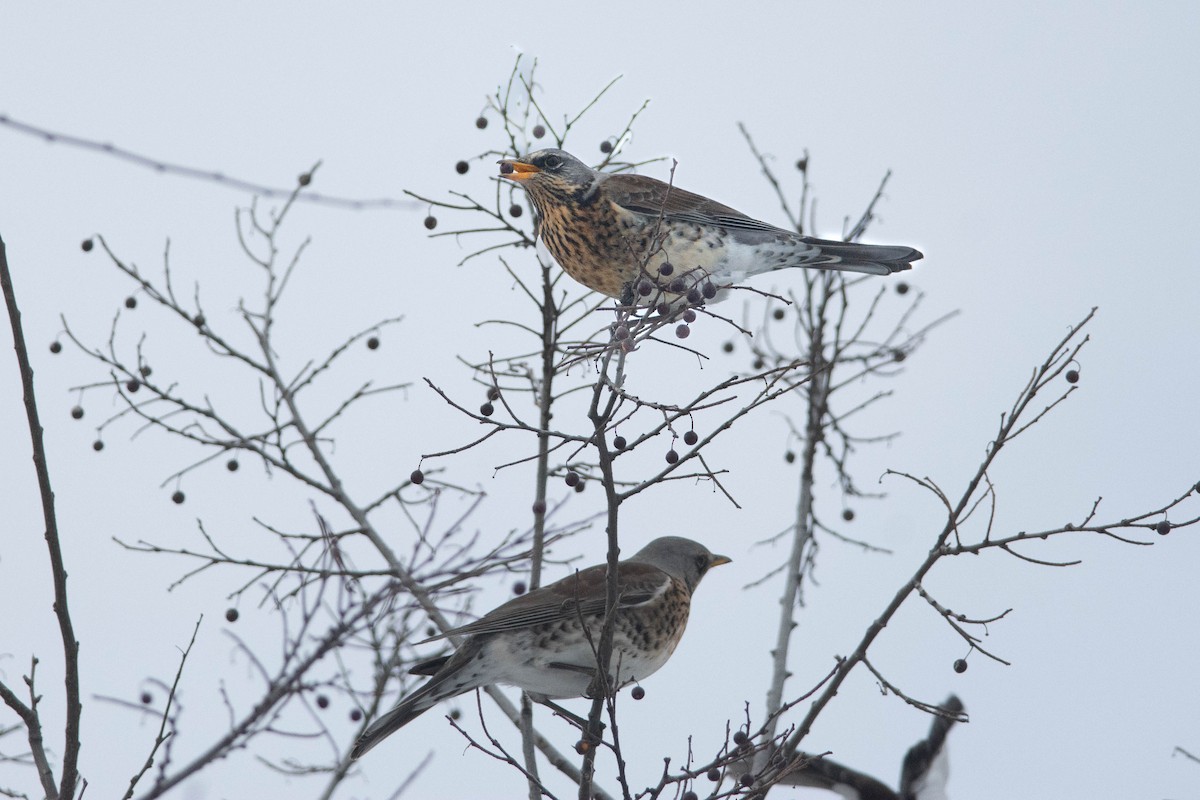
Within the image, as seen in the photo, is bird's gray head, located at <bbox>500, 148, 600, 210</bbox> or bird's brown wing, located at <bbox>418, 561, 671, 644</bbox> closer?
bird's brown wing, located at <bbox>418, 561, 671, 644</bbox>

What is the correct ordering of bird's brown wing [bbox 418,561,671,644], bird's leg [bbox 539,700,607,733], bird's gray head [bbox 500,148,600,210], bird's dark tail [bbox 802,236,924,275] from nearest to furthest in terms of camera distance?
1. bird's leg [bbox 539,700,607,733]
2. bird's brown wing [bbox 418,561,671,644]
3. bird's gray head [bbox 500,148,600,210]
4. bird's dark tail [bbox 802,236,924,275]

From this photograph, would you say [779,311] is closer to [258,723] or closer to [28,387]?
[258,723]

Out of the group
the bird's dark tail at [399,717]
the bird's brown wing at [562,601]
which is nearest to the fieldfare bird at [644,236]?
the bird's brown wing at [562,601]

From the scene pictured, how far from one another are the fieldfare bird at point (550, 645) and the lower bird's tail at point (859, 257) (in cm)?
174

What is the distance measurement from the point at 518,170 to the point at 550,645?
197cm

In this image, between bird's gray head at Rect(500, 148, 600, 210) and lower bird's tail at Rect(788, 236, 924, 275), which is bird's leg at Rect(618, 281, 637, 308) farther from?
lower bird's tail at Rect(788, 236, 924, 275)

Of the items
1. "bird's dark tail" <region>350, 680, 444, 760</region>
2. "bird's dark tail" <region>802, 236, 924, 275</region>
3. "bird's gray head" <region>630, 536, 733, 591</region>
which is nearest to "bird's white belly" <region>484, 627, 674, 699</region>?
"bird's dark tail" <region>350, 680, 444, 760</region>

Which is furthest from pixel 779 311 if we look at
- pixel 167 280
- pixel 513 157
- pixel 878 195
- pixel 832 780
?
pixel 167 280

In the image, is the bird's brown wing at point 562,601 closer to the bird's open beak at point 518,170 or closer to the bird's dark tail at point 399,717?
the bird's dark tail at point 399,717

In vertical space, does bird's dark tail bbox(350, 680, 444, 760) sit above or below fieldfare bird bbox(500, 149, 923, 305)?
below

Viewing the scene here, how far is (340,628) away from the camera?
481cm

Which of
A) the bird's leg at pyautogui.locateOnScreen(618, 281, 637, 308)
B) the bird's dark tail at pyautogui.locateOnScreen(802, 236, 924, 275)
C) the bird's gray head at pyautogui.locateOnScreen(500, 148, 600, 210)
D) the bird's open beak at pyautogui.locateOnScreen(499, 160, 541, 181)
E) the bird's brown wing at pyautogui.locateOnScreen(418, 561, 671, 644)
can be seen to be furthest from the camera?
the bird's dark tail at pyautogui.locateOnScreen(802, 236, 924, 275)

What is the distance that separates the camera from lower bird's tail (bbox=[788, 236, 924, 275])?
5438 mm

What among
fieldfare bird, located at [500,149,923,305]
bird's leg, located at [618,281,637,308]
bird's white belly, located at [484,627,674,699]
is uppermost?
fieldfare bird, located at [500,149,923,305]
